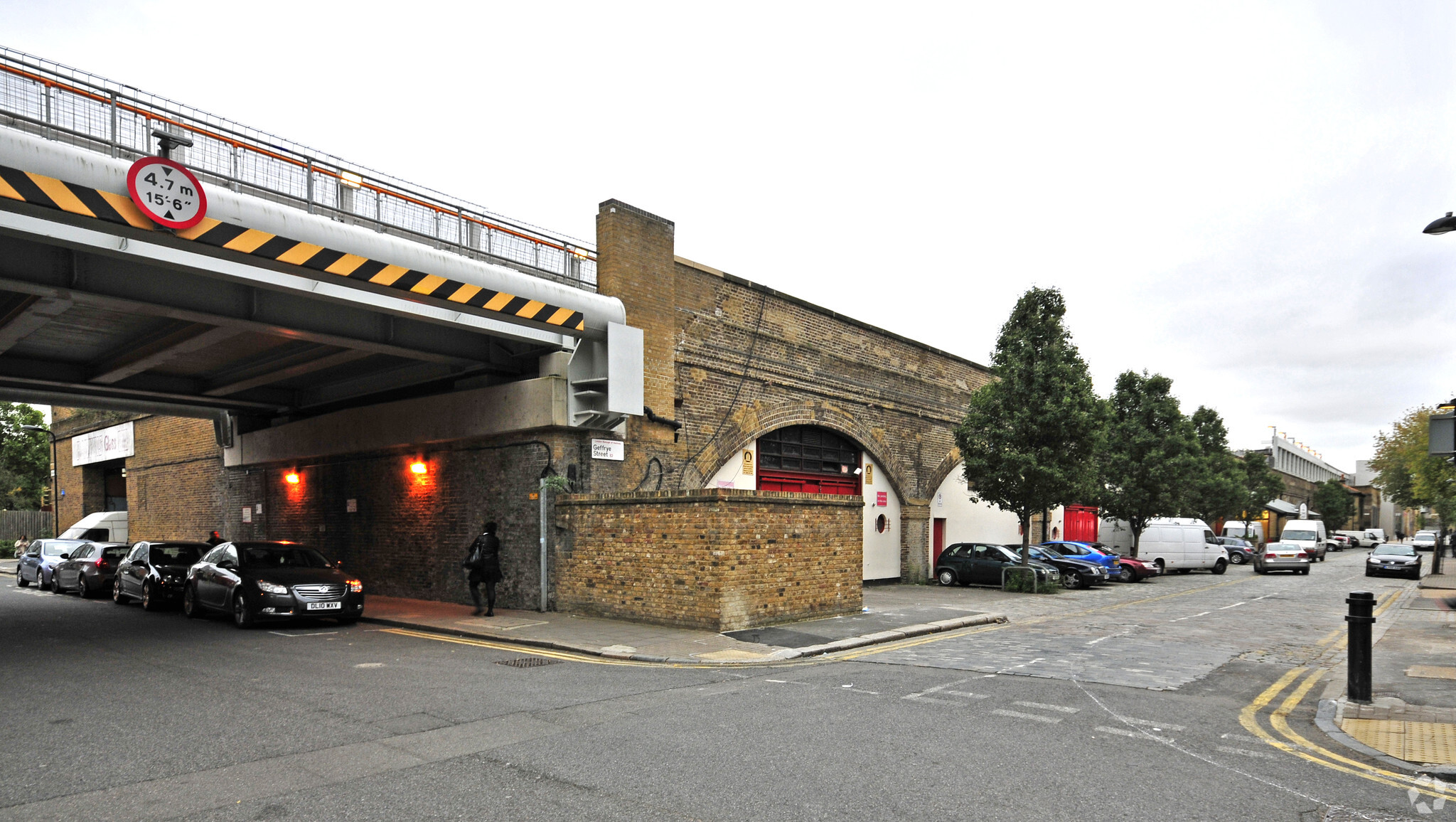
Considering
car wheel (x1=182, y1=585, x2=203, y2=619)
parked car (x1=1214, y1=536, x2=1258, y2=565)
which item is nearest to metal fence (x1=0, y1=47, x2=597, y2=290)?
car wheel (x1=182, y1=585, x2=203, y2=619)

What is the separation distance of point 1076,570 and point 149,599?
23.6m

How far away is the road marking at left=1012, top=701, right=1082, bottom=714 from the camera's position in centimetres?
787

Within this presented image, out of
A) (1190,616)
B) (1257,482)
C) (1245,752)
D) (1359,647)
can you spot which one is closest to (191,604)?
(1245,752)

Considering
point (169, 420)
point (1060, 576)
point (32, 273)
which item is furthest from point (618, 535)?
point (169, 420)

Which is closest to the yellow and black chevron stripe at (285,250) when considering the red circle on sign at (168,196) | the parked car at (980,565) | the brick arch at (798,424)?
the red circle on sign at (168,196)

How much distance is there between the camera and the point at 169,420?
92.9ft

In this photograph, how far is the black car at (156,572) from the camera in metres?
17.7

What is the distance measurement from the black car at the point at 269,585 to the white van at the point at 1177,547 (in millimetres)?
29424

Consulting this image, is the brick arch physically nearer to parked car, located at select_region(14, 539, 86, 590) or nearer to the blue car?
the blue car

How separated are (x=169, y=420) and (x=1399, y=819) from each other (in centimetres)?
3260

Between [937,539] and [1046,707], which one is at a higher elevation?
[1046,707]

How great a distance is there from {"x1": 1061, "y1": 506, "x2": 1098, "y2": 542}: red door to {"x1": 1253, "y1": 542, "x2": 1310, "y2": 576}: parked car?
6700 mm

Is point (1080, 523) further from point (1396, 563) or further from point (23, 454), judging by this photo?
point (23, 454)

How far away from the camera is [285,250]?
1064 centimetres
